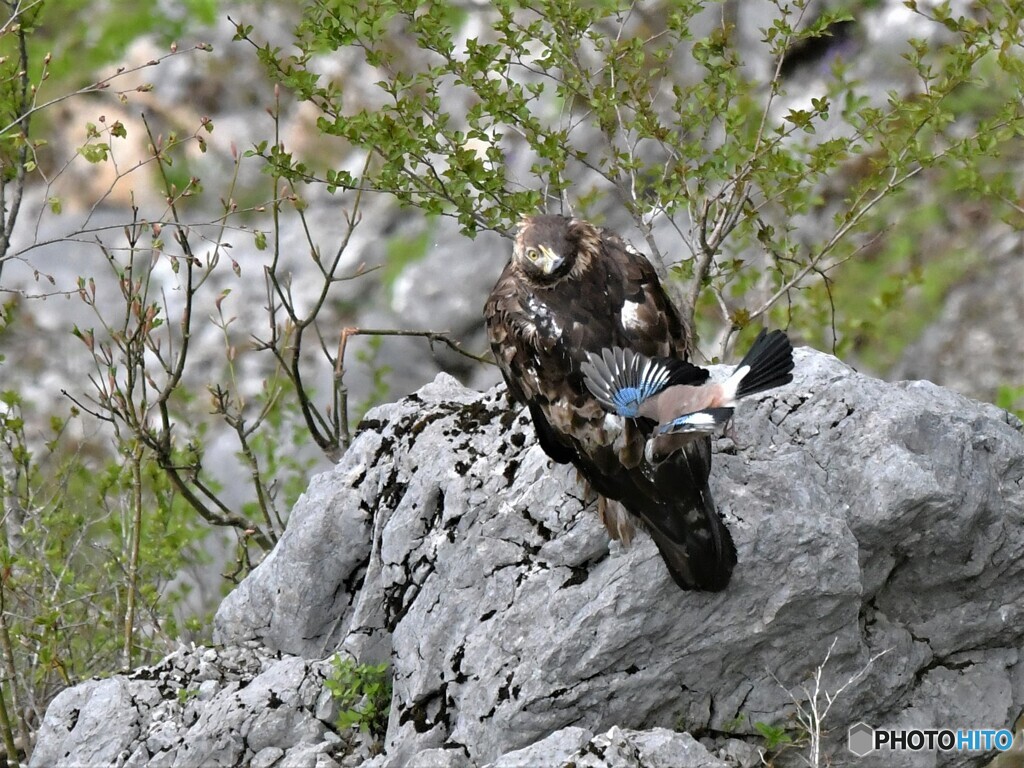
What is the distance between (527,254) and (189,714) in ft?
7.51

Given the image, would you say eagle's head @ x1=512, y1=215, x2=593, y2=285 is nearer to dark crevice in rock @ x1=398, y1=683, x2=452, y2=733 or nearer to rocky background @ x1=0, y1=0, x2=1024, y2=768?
rocky background @ x1=0, y1=0, x2=1024, y2=768

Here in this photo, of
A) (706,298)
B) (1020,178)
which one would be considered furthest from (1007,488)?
(1020,178)

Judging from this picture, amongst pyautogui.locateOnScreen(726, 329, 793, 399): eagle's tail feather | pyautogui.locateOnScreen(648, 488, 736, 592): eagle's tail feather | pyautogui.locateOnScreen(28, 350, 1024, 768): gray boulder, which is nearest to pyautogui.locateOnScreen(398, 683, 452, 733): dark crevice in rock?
pyautogui.locateOnScreen(28, 350, 1024, 768): gray boulder

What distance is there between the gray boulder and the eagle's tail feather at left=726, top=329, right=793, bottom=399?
35.9 inches

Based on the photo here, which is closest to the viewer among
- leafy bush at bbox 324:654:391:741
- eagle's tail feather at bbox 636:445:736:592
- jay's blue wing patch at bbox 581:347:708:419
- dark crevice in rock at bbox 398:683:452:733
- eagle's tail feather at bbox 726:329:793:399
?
eagle's tail feather at bbox 726:329:793:399

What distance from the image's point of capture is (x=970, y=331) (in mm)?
10617

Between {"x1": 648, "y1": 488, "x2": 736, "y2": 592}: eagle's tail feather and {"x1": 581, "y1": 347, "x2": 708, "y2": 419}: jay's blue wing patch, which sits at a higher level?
{"x1": 581, "y1": 347, "x2": 708, "y2": 419}: jay's blue wing patch

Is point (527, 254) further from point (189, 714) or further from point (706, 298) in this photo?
point (706, 298)

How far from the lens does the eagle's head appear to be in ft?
14.6

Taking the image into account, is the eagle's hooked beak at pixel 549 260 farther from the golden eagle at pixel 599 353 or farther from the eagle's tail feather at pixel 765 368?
the eagle's tail feather at pixel 765 368

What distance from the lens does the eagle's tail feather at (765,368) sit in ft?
11.7

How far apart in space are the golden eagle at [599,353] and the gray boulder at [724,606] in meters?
0.19

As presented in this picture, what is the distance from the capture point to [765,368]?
11.8ft

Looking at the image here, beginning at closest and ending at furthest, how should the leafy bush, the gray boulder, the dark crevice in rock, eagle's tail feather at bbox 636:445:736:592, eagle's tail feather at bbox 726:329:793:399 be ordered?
eagle's tail feather at bbox 726:329:793:399 → eagle's tail feather at bbox 636:445:736:592 → the gray boulder → the dark crevice in rock → the leafy bush
